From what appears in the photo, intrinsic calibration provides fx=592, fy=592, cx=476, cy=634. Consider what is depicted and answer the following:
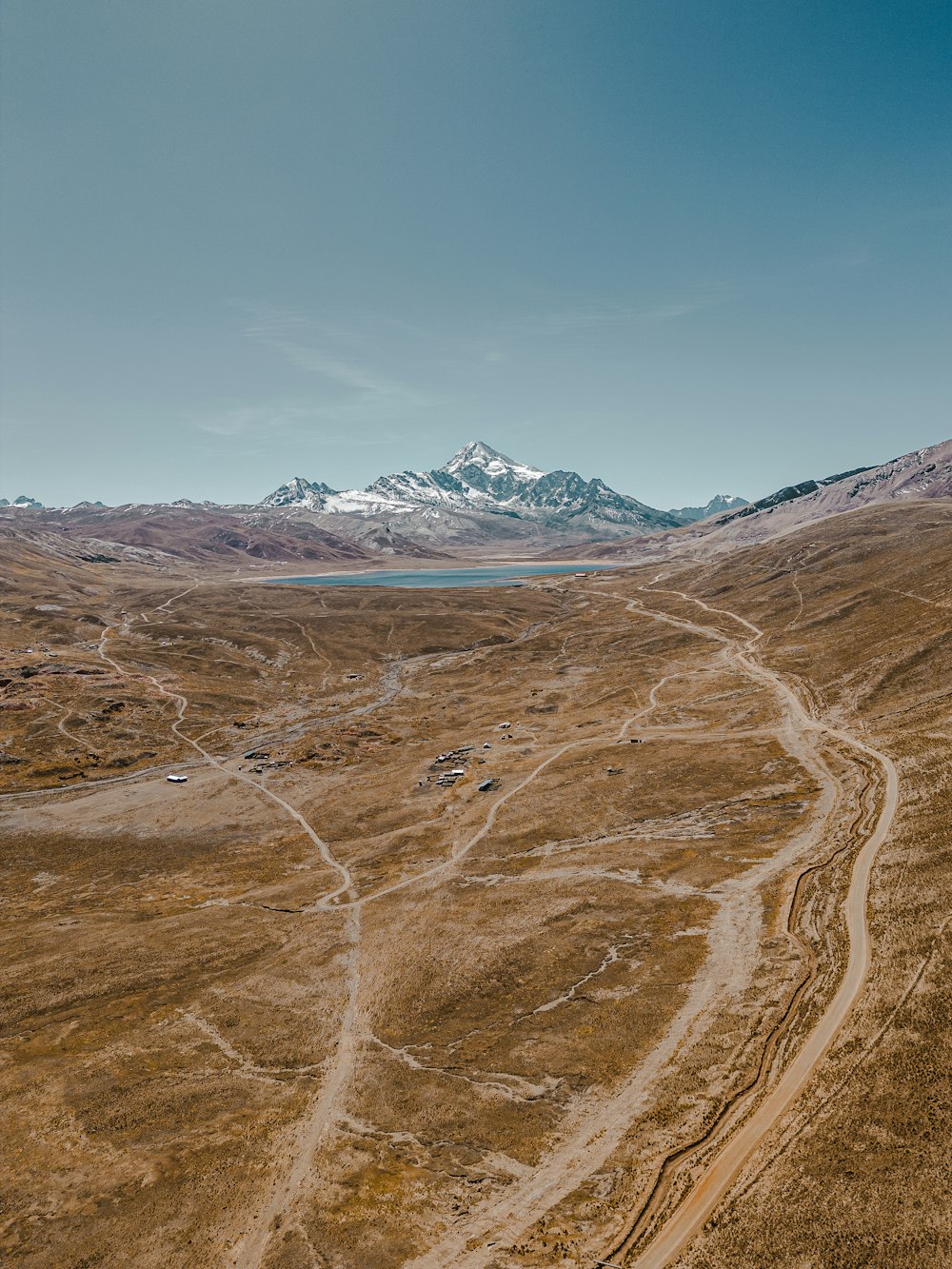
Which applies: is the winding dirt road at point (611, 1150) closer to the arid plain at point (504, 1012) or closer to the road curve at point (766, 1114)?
the road curve at point (766, 1114)

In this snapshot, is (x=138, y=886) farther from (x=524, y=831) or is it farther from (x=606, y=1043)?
(x=606, y=1043)

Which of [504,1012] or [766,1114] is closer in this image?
[766,1114]

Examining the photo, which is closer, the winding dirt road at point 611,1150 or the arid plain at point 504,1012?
the winding dirt road at point 611,1150

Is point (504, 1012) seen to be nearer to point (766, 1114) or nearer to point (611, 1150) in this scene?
point (611, 1150)

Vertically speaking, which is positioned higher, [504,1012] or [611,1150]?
[504,1012]

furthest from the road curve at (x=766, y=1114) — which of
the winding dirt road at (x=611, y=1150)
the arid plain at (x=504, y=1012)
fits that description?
the arid plain at (x=504, y=1012)

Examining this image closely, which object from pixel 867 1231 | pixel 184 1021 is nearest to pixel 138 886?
pixel 184 1021

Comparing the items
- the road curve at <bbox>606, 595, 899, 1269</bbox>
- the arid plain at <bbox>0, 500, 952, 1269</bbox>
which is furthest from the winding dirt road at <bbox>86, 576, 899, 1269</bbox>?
the arid plain at <bbox>0, 500, 952, 1269</bbox>

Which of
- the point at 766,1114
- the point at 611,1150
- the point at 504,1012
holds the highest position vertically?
the point at 504,1012

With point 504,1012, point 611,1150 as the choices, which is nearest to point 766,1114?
point 611,1150
